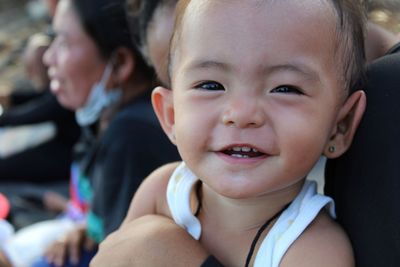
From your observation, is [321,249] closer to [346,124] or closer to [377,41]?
[346,124]

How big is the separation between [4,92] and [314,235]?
131 inches

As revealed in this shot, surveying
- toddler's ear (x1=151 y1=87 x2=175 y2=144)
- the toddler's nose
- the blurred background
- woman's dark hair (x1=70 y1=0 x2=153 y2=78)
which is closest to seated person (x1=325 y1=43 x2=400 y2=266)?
the toddler's nose

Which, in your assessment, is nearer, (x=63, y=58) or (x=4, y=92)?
(x=63, y=58)

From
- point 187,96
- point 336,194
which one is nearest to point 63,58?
point 187,96

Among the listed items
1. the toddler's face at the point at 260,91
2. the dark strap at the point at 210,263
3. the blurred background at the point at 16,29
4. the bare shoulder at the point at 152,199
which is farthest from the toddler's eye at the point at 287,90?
the blurred background at the point at 16,29

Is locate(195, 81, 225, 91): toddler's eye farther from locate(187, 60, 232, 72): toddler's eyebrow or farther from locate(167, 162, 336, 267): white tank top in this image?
locate(167, 162, 336, 267): white tank top

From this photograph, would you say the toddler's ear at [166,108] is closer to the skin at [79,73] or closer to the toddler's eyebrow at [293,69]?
the toddler's eyebrow at [293,69]

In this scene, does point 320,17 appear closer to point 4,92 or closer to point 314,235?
point 314,235

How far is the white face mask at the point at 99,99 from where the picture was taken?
2.34 meters

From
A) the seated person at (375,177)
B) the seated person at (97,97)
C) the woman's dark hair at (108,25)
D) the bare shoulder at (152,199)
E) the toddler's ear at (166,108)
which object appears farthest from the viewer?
the woman's dark hair at (108,25)

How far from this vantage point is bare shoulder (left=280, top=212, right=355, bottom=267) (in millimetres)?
1149

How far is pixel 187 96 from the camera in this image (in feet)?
4.02

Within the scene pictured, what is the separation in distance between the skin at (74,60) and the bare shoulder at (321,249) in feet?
4.58

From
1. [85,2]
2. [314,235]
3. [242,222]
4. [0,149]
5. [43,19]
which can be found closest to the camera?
[314,235]
